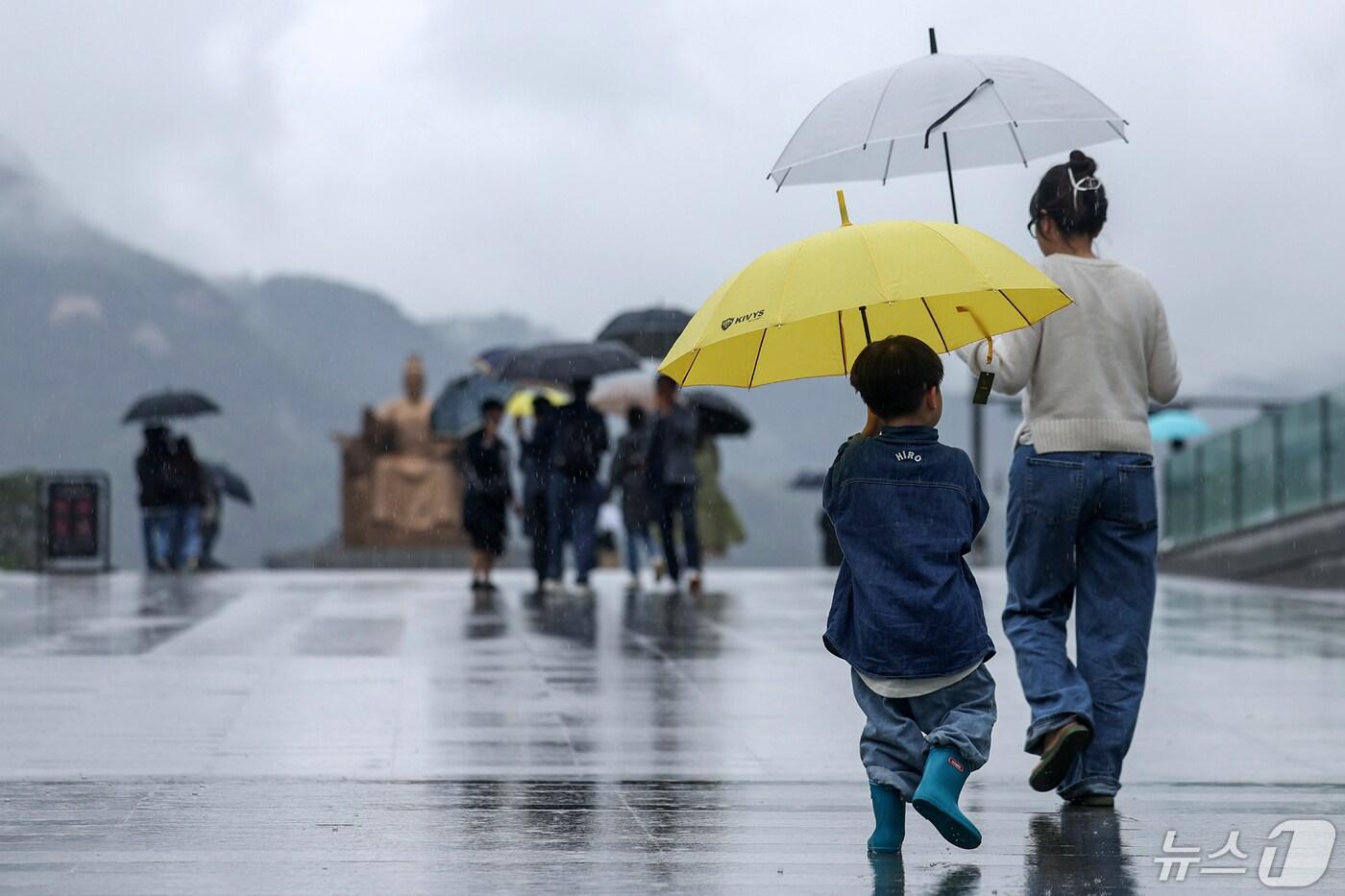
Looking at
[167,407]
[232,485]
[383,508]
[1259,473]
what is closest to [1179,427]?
[1259,473]

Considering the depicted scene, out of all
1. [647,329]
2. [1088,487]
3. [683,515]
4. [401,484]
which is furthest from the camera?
[401,484]

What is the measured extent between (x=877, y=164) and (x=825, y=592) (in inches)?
458

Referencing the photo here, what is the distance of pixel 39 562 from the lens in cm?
2364

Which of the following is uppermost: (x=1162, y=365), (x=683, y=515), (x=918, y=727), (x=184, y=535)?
(x=1162, y=365)

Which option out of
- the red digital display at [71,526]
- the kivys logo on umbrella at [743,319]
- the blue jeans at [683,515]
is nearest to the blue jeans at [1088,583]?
the kivys logo on umbrella at [743,319]

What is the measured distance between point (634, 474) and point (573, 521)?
0.72m

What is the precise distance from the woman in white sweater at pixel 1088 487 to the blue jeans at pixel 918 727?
38.0 inches

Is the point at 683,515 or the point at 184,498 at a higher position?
the point at 184,498

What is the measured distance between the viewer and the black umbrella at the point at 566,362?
55.2 feet

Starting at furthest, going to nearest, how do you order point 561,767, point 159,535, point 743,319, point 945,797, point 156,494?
point 159,535 < point 156,494 < point 561,767 < point 743,319 < point 945,797

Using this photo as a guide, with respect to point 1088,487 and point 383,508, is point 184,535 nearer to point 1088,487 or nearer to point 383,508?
point 383,508

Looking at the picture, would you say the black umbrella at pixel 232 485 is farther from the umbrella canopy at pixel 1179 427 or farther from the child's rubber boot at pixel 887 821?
the child's rubber boot at pixel 887 821

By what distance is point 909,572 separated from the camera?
5.16m


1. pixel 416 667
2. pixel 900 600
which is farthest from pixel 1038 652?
pixel 416 667
